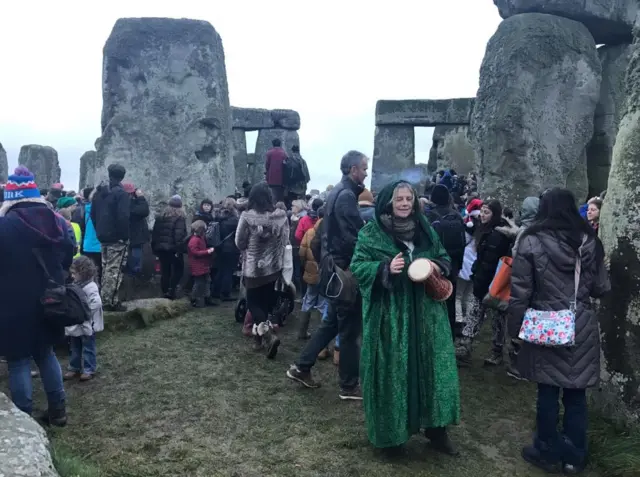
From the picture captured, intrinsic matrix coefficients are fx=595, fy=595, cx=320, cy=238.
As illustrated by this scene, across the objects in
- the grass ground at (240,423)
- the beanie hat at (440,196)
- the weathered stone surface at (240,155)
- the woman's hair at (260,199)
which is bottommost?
the grass ground at (240,423)

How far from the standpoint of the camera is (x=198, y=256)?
23.9ft

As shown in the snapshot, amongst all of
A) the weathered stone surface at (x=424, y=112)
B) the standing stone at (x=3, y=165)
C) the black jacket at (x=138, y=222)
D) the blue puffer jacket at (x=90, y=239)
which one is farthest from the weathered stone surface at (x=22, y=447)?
the standing stone at (x=3, y=165)

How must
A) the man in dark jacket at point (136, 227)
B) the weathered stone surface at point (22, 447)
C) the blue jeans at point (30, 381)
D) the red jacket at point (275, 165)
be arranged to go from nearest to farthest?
1. the weathered stone surface at point (22, 447)
2. the blue jeans at point (30, 381)
3. the man in dark jacket at point (136, 227)
4. the red jacket at point (275, 165)

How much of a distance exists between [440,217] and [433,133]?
14369mm

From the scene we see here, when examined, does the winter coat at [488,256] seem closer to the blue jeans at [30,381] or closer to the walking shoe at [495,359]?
the walking shoe at [495,359]

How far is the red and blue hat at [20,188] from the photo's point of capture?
3.87 metres

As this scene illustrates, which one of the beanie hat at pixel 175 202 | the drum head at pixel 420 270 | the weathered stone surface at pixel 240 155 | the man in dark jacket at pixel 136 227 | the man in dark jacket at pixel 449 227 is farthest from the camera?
the weathered stone surface at pixel 240 155

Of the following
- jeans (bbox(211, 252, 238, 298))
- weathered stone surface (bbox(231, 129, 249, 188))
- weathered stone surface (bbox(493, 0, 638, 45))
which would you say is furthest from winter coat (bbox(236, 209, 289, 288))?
weathered stone surface (bbox(231, 129, 249, 188))

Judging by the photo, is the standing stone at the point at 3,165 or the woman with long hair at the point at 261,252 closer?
the woman with long hair at the point at 261,252

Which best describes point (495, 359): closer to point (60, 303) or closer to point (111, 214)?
point (60, 303)

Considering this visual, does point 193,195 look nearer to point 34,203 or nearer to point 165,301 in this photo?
point 165,301

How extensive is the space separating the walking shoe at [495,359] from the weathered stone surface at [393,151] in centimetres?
1203

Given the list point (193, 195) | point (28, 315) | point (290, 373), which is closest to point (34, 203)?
point (28, 315)

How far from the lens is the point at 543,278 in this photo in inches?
133
